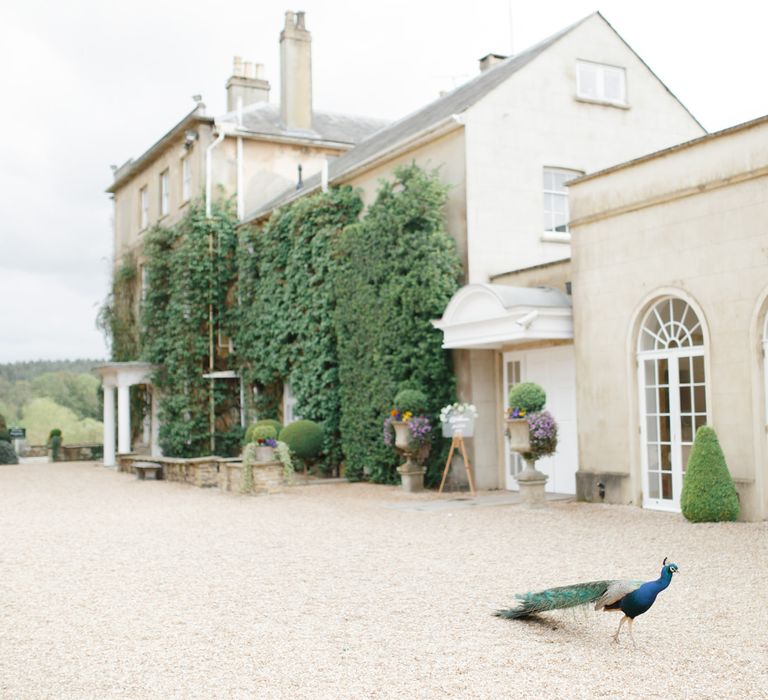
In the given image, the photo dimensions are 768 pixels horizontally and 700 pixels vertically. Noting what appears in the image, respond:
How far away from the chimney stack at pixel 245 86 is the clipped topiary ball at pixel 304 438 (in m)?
12.8

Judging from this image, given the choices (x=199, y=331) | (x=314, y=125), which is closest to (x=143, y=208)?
(x=314, y=125)

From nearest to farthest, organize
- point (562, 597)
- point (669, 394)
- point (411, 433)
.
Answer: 1. point (562, 597)
2. point (669, 394)
3. point (411, 433)

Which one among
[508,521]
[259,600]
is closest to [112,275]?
[508,521]

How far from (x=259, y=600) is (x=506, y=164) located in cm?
1095

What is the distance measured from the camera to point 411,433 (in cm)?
1483

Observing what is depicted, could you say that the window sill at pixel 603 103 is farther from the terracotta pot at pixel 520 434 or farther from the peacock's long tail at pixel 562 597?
the peacock's long tail at pixel 562 597

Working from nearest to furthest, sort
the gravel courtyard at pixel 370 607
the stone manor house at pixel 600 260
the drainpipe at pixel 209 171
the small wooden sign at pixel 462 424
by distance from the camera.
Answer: the gravel courtyard at pixel 370 607
the stone manor house at pixel 600 260
the small wooden sign at pixel 462 424
the drainpipe at pixel 209 171

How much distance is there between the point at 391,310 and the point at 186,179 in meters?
11.6

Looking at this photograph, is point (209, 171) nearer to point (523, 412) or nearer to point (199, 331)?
point (199, 331)

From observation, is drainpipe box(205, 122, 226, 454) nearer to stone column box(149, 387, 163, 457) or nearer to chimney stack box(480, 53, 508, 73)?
stone column box(149, 387, 163, 457)

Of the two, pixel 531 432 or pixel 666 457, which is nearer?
pixel 666 457

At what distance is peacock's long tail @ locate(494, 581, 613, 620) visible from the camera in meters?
5.36

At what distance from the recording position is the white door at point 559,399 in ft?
46.7

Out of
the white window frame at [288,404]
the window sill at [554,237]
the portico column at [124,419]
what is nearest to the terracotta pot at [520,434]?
the window sill at [554,237]
